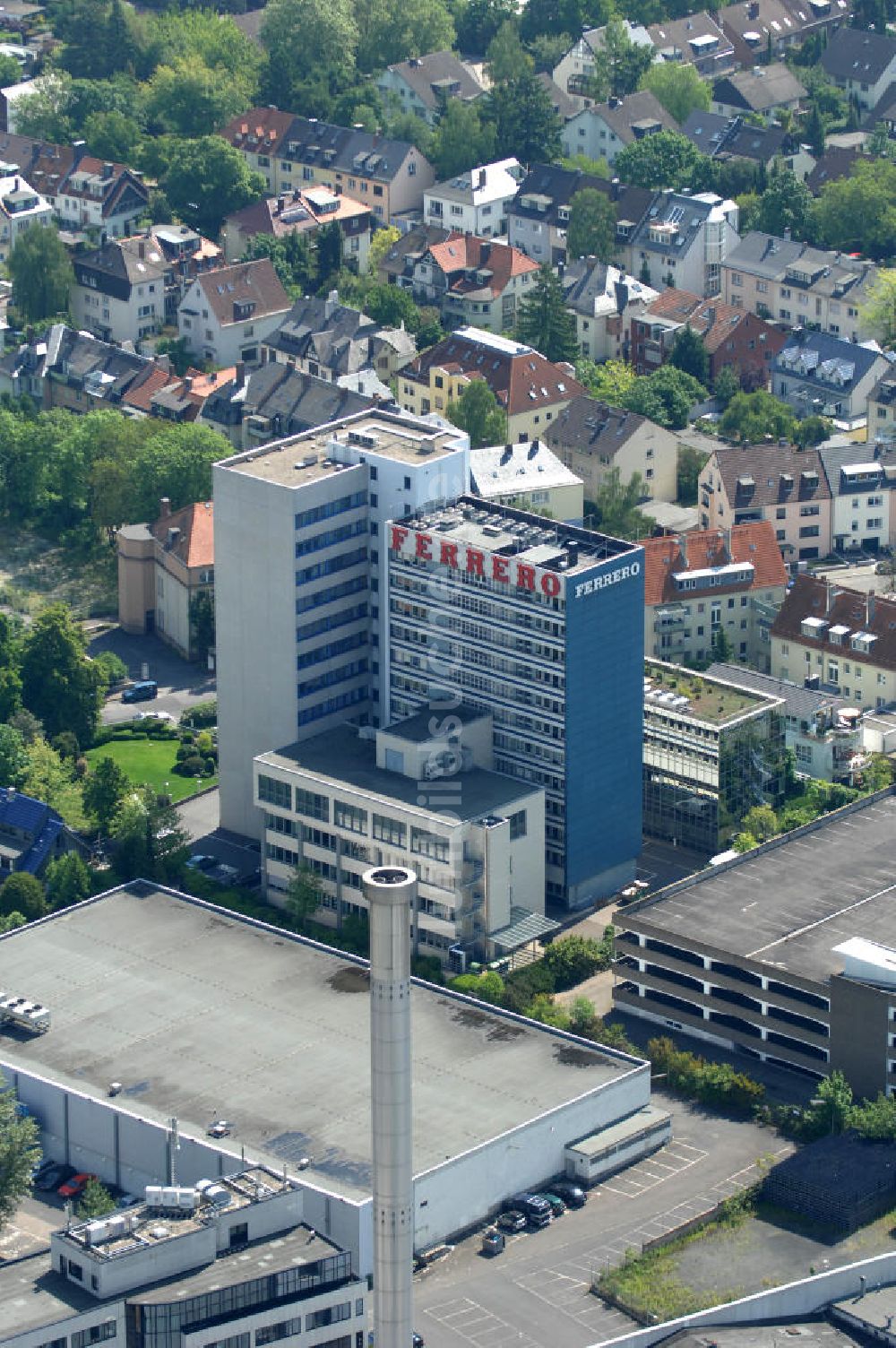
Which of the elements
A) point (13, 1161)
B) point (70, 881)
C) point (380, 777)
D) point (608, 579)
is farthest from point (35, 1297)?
point (608, 579)

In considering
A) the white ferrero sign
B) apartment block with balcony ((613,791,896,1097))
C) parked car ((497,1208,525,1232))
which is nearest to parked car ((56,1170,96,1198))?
parked car ((497,1208,525,1232))

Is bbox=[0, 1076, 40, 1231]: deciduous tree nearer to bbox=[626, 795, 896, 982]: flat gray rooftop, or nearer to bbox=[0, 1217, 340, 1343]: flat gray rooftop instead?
bbox=[0, 1217, 340, 1343]: flat gray rooftop

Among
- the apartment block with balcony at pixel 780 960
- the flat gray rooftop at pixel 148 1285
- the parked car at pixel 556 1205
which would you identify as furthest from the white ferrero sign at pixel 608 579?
the flat gray rooftop at pixel 148 1285

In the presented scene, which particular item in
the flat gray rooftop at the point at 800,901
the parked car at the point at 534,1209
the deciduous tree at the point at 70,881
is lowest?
the parked car at the point at 534,1209

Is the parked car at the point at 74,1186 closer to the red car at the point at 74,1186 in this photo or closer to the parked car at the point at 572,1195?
the red car at the point at 74,1186

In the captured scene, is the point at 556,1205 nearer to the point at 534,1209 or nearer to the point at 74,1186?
the point at 534,1209
